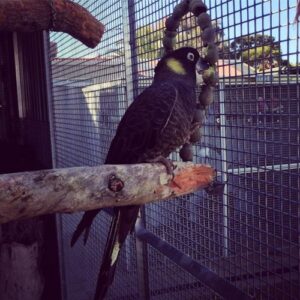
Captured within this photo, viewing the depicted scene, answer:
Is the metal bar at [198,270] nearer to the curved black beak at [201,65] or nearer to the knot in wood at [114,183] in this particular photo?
the knot in wood at [114,183]

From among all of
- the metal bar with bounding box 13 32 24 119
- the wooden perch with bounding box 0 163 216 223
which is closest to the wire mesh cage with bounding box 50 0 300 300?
the wooden perch with bounding box 0 163 216 223

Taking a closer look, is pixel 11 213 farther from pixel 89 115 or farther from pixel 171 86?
pixel 89 115

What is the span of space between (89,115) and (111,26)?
51cm

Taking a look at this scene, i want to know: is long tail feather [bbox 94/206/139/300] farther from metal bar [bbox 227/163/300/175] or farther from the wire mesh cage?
metal bar [bbox 227/163/300/175]

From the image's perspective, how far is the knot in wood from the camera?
0.80 metres

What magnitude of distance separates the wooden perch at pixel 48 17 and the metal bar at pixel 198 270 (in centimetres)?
71

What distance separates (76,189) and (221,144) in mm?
676

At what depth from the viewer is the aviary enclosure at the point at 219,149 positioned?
1.07 m

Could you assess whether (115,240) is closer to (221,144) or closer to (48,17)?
(221,144)

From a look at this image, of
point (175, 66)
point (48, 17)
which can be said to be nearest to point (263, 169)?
point (175, 66)

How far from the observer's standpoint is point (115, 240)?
121 cm

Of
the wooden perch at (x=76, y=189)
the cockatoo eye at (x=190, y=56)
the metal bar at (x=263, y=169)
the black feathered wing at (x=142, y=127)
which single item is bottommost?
the metal bar at (x=263, y=169)

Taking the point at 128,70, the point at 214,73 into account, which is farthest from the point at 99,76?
the point at 214,73

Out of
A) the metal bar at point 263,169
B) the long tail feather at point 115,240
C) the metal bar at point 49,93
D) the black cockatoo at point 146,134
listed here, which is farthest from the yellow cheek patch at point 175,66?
the metal bar at point 49,93
